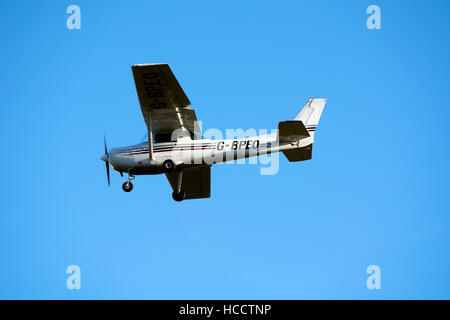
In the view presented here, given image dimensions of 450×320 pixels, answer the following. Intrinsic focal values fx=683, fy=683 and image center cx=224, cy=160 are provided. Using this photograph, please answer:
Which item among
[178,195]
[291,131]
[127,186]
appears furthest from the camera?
[178,195]

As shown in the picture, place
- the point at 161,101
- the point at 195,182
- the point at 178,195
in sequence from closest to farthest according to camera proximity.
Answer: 1. the point at 161,101
2. the point at 178,195
3. the point at 195,182

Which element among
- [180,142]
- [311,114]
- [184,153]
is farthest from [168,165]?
[311,114]

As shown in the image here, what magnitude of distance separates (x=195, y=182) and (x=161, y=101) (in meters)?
4.41

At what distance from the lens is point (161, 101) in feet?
71.3

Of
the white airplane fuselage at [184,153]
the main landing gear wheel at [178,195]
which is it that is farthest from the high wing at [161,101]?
the main landing gear wheel at [178,195]

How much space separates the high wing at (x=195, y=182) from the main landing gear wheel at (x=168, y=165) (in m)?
2.51

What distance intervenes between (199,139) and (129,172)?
256 cm

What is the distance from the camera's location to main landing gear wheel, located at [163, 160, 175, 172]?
22203 mm

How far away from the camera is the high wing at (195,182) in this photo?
24.9 meters

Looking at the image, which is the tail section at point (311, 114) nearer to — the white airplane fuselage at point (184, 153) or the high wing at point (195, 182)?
the white airplane fuselage at point (184, 153)

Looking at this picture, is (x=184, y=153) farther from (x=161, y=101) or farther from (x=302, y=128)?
(x=302, y=128)

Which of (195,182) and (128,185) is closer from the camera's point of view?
(128,185)
